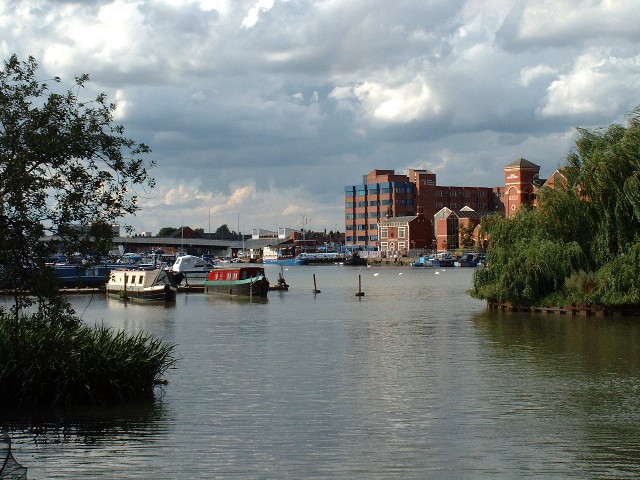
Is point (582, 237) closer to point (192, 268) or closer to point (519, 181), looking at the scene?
point (192, 268)

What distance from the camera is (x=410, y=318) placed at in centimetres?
5762

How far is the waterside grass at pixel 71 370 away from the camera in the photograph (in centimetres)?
2253

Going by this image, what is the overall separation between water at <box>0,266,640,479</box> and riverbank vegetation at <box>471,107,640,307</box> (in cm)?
538

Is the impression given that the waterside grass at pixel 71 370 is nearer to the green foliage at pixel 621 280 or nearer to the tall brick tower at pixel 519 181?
the green foliage at pixel 621 280

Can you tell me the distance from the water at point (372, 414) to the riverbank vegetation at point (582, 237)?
5379 mm

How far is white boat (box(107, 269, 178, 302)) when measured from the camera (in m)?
75.3

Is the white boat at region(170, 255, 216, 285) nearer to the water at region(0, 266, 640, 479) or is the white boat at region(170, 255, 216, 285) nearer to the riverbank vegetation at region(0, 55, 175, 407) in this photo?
the water at region(0, 266, 640, 479)

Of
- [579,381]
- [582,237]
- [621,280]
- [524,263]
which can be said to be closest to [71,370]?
[579,381]

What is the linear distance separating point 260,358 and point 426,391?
1016 centimetres

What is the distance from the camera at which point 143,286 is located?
256 feet

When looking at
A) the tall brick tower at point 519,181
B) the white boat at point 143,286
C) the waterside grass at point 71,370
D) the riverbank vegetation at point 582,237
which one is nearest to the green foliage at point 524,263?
the riverbank vegetation at point 582,237

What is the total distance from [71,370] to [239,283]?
58.4 metres

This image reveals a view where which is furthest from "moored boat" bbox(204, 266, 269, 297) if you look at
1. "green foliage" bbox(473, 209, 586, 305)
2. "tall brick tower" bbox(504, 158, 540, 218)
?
"tall brick tower" bbox(504, 158, 540, 218)

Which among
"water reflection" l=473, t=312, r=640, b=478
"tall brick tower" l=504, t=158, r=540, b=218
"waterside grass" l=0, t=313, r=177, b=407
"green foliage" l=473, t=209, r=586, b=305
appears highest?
"tall brick tower" l=504, t=158, r=540, b=218
